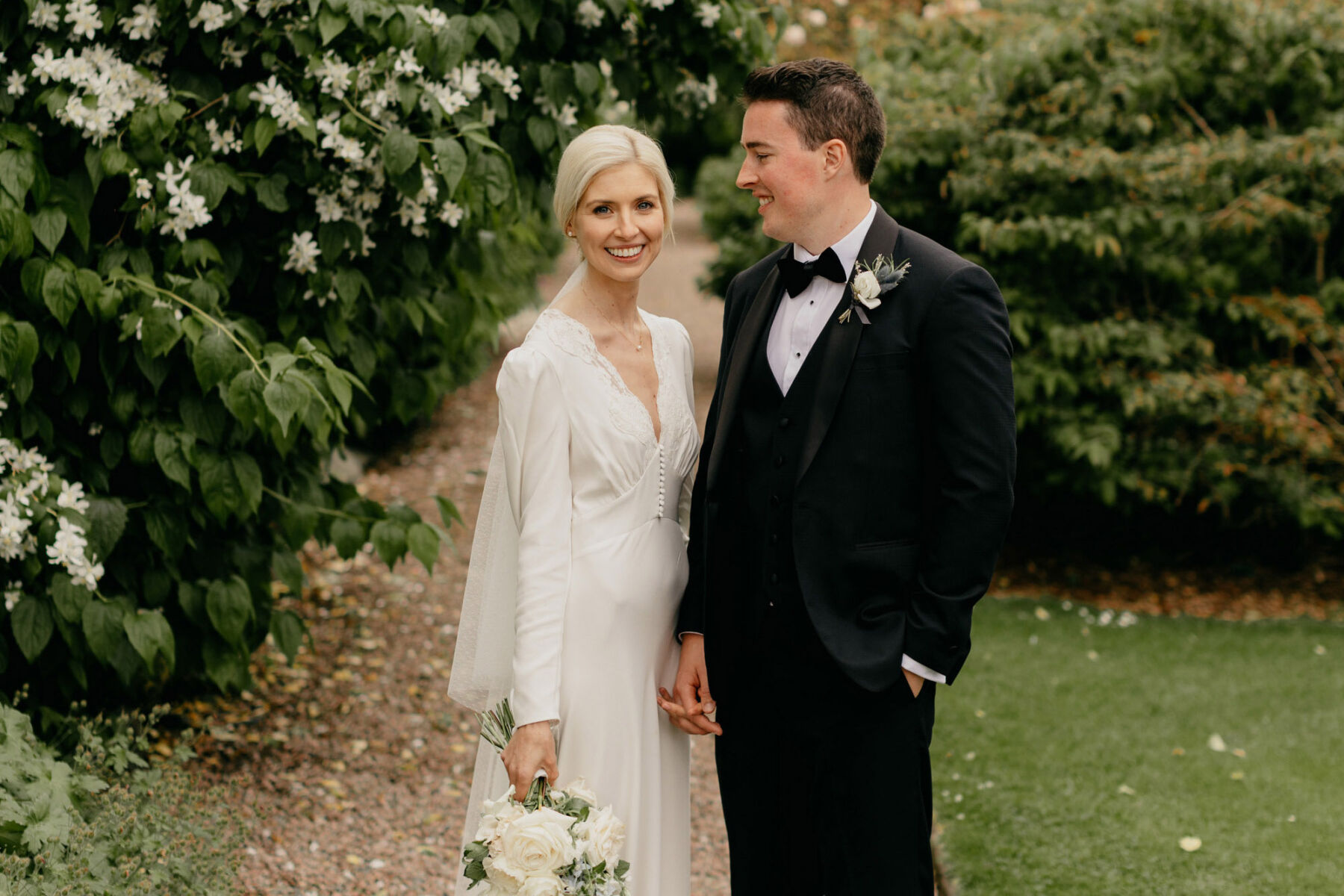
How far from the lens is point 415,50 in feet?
11.6

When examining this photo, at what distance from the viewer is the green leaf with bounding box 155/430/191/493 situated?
3.57 meters

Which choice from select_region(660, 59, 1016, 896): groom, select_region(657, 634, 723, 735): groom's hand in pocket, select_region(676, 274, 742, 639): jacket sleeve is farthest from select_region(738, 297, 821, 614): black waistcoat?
select_region(657, 634, 723, 735): groom's hand in pocket

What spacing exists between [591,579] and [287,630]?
2.09m

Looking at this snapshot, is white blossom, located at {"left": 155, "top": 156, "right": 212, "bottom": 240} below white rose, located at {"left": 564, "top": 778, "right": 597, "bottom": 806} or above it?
above

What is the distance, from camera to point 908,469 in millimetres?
2387

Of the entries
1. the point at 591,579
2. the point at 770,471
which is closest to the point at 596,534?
the point at 591,579

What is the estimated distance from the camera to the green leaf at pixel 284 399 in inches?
129

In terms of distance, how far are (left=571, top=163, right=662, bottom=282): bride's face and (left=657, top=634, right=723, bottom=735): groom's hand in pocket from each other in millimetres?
863

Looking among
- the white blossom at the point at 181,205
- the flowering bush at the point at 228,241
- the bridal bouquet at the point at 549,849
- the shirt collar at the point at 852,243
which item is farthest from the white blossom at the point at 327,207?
the bridal bouquet at the point at 549,849

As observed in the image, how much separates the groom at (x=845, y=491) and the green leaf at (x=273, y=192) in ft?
6.04

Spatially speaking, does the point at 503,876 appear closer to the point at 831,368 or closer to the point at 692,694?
the point at 692,694

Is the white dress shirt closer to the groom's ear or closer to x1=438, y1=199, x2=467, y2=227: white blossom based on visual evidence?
the groom's ear

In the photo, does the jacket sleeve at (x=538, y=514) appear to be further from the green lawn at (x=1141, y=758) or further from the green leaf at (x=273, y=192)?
the green lawn at (x=1141, y=758)

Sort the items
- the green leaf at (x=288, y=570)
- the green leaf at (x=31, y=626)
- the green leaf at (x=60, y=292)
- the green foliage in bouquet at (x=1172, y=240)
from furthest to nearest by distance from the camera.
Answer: the green foliage in bouquet at (x=1172, y=240) → the green leaf at (x=288, y=570) → the green leaf at (x=31, y=626) → the green leaf at (x=60, y=292)
